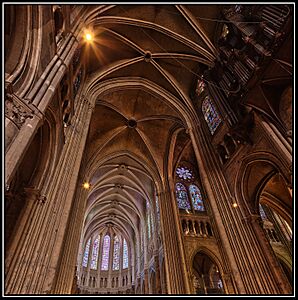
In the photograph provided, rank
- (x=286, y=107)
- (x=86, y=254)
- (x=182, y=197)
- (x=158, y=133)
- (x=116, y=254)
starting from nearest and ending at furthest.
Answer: (x=286, y=107), (x=158, y=133), (x=182, y=197), (x=86, y=254), (x=116, y=254)

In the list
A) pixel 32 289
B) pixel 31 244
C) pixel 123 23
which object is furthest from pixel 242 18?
pixel 32 289

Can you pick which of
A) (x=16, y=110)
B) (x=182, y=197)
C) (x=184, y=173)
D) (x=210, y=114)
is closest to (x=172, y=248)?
(x=182, y=197)

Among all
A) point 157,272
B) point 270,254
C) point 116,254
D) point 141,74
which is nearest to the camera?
point 270,254

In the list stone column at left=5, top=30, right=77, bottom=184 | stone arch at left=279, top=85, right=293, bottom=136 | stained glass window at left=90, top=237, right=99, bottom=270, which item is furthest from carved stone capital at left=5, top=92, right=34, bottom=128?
stained glass window at left=90, top=237, right=99, bottom=270

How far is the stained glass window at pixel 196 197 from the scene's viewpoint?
17.2 metres

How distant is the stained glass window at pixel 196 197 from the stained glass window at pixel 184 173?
85 cm

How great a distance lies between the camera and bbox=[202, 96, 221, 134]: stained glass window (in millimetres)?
11203

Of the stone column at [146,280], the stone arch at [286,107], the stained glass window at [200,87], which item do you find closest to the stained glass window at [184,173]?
the stained glass window at [200,87]

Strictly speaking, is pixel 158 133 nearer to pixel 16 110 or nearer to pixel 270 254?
pixel 270 254

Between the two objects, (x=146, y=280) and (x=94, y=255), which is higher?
(x=94, y=255)

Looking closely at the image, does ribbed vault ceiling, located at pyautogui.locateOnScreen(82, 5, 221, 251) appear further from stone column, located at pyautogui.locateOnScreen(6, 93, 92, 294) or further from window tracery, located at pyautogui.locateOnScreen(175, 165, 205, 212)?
stone column, located at pyautogui.locateOnScreen(6, 93, 92, 294)

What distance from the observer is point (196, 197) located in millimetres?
17781

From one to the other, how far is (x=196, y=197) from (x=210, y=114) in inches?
320

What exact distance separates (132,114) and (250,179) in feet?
31.0
